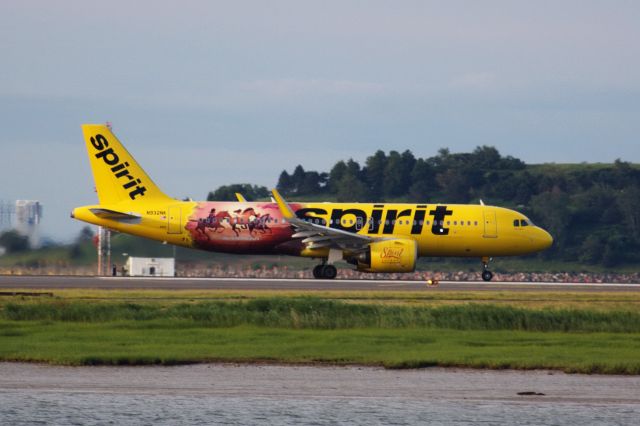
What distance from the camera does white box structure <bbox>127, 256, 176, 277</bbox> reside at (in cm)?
6134

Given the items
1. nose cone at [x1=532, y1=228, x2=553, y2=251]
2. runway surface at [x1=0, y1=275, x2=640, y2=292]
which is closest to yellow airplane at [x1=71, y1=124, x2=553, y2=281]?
nose cone at [x1=532, y1=228, x2=553, y2=251]

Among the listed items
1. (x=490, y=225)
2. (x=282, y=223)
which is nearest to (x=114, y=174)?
Answer: (x=282, y=223)

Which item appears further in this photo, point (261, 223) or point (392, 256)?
point (261, 223)

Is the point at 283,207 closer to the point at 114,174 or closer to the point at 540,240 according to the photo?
the point at 114,174

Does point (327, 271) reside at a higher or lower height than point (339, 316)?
higher

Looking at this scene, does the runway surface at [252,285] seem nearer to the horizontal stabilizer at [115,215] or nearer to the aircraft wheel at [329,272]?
the aircraft wheel at [329,272]

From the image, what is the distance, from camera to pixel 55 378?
74.1 feet

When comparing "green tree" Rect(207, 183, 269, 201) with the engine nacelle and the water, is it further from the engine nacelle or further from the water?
the water

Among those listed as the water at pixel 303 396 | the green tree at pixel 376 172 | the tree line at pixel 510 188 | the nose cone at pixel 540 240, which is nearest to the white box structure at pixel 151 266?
the nose cone at pixel 540 240

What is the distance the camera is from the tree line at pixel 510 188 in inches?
4208

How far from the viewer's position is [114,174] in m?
57.2

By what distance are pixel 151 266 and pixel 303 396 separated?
137 feet

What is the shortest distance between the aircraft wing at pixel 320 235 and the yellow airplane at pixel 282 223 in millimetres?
55

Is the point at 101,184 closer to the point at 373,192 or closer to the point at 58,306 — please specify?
the point at 58,306
